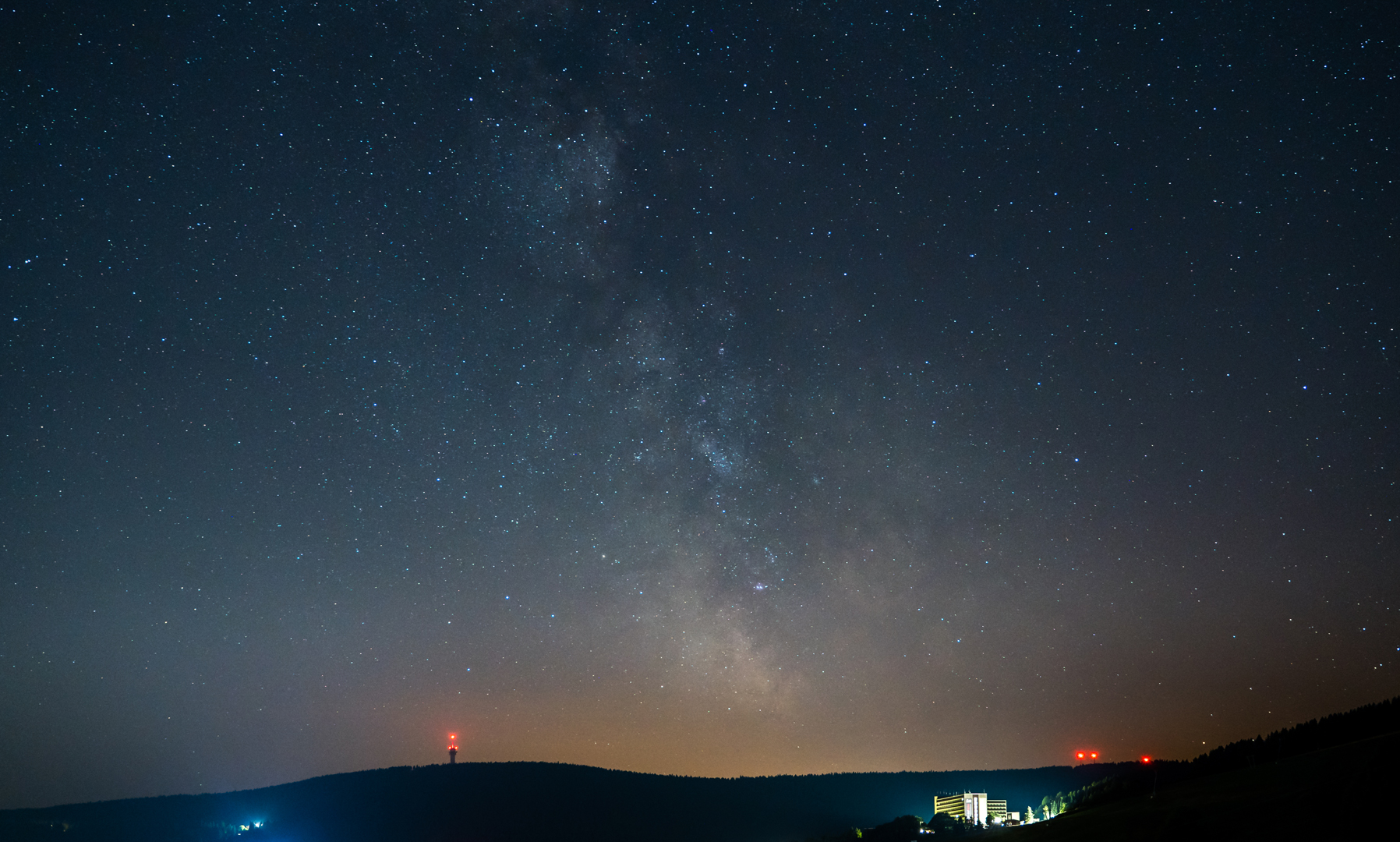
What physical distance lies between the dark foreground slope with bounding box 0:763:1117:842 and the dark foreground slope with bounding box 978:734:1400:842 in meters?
60.8

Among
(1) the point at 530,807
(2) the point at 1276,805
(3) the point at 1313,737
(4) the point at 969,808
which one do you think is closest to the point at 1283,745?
(3) the point at 1313,737

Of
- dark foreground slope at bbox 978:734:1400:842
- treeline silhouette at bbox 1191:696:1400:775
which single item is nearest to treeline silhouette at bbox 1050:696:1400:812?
treeline silhouette at bbox 1191:696:1400:775

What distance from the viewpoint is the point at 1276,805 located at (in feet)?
51.5

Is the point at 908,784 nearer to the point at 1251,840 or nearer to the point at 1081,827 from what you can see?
the point at 1081,827

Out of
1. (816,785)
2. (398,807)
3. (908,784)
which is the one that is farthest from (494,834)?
(908,784)

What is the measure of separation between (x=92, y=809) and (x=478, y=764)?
1665 inches

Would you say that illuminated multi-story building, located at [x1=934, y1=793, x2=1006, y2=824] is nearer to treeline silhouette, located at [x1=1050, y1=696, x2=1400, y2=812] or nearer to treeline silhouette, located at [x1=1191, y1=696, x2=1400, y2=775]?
treeline silhouette, located at [x1=1050, y1=696, x2=1400, y2=812]

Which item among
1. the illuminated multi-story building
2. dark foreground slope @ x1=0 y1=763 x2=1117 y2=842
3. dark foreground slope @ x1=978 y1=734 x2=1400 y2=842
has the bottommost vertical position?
dark foreground slope @ x1=0 y1=763 x2=1117 y2=842

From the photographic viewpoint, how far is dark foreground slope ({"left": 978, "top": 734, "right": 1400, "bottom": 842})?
1358 centimetres

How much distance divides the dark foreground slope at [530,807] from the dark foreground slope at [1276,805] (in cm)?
6077

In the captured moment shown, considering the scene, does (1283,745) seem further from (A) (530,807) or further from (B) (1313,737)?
(A) (530,807)

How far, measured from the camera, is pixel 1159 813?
1881 centimetres

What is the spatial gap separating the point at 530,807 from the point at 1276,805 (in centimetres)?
8016

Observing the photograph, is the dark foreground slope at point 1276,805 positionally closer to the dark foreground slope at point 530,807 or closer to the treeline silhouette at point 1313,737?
the treeline silhouette at point 1313,737
